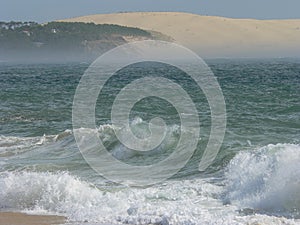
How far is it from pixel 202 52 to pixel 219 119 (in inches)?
5251

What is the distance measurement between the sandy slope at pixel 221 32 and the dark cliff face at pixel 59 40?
542 inches

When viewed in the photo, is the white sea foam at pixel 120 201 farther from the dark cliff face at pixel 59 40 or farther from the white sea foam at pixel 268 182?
the dark cliff face at pixel 59 40

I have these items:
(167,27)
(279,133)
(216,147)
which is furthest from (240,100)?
(167,27)

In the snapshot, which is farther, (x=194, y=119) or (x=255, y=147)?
(x=194, y=119)

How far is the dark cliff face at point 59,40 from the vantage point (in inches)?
6142

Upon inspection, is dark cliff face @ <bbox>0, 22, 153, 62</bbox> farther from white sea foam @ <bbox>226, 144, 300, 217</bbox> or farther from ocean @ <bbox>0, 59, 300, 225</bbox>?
white sea foam @ <bbox>226, 144, 300, 217</bbox>

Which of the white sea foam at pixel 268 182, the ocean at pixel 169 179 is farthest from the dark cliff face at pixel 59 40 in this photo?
the white sea foam at pixel 268 182

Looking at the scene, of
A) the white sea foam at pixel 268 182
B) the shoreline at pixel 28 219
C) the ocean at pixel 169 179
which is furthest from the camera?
the white sea foam at pixel 268 182

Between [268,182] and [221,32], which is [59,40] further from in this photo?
[268,182]

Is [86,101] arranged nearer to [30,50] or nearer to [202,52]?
[202,52]

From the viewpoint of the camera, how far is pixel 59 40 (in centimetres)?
16512

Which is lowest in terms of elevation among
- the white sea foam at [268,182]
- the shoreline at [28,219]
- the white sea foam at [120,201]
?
the shoreline at [28,219]

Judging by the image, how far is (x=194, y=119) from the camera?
25.8m

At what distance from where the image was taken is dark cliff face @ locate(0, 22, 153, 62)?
15600 cm
